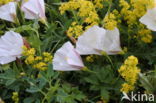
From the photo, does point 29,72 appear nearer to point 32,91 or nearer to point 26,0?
point 32,91

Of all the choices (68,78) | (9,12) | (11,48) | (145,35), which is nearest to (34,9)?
(9,12)

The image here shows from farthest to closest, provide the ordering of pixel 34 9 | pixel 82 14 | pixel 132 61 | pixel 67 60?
pixel 34 9 < pixel 82 14 < pixel 67 60 < pixel 132 61

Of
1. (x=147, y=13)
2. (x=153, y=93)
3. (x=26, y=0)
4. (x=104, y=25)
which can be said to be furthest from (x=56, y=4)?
(x=153, y=93)

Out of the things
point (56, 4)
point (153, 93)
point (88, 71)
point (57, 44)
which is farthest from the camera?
point (56, 4)

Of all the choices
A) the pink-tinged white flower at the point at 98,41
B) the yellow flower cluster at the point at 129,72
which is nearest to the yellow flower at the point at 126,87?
the yellow flower cluster at the point at 129,72

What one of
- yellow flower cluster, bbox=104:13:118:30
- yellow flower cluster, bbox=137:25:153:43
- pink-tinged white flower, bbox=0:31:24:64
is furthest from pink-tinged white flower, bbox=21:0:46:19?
yellow flower cluster, bbox=137:25:153:43

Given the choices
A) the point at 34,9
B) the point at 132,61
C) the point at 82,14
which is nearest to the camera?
the point at 132,61

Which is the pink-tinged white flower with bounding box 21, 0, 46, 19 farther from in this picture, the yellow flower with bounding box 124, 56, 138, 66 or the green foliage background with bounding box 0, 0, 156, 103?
the yellow flower with bounding box 124, 56, 138, 66

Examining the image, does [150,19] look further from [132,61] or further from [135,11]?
[132,61]
